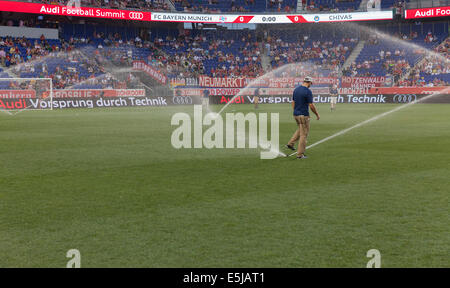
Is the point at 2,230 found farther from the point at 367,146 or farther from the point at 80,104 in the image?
the point at 80,104

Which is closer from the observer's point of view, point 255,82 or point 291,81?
point 291,81

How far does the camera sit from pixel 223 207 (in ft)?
27.2

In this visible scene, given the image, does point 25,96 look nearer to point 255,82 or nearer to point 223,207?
point 255,82

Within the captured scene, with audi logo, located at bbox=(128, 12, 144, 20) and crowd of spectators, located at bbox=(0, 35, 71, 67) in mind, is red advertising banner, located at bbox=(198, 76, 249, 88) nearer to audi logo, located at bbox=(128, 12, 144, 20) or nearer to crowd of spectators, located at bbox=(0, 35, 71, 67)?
audi logo, located at bbox=(128, 12, 144, 20)

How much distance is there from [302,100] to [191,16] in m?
51.9

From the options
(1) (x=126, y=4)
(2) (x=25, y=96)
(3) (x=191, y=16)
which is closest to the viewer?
(2) (x=25, y=96)

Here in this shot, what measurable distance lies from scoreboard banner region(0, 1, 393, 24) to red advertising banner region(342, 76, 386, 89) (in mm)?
9225

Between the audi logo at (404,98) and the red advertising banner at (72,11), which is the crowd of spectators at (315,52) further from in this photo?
the red advertising banner at (72,11)

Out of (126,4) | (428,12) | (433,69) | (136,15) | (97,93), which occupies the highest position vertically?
(126,4)

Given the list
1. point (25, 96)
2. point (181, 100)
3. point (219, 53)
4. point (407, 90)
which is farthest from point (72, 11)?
point (407, 90)

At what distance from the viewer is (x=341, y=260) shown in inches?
224

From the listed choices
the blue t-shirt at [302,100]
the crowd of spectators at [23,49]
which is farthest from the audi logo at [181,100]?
the blue t-shirt at [302,100]

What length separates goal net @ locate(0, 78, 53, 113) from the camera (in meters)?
39.1
